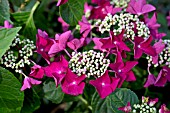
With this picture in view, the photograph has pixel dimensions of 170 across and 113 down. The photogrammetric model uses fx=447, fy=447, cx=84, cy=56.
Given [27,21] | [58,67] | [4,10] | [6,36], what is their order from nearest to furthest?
[6,36]
[58,67]
[4,10]
[27,21]

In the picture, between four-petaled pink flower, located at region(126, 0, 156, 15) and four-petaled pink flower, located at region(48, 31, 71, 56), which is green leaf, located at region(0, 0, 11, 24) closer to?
four-petaled pink flower, located at region(48, 31, 71, 56)

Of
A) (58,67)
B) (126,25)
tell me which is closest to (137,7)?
(126,25)

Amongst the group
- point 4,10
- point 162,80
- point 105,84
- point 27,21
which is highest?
point 4,10

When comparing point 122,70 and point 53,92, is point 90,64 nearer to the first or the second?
point 122,70

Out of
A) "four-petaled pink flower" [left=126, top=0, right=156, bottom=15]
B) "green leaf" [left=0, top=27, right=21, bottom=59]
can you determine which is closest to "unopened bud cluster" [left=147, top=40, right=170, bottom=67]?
"four-petaled pink flower" [left=126, top=0, right=156, bottom=15]

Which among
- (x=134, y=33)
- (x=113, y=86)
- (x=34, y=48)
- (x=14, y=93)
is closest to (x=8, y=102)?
(x=14, y=93)

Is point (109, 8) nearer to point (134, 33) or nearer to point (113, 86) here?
point (134, 33)
